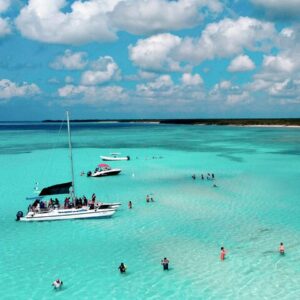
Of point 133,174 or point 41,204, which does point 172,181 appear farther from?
point 41,204

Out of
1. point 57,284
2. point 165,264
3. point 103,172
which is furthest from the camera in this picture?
point 103,172

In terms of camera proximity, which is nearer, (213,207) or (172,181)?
(213,207)

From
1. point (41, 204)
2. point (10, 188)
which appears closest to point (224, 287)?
point (41, 204)

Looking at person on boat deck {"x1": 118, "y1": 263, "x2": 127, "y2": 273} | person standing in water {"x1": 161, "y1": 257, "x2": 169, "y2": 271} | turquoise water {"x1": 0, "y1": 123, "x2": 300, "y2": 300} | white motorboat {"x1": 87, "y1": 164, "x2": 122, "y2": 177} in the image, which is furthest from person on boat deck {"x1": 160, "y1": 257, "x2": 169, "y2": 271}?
white motorboat {"x1": 87, "y1": 164, "x2": 122, "y2": 177}

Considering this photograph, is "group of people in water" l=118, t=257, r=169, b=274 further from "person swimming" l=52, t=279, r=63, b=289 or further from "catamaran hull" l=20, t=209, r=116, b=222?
"catamaran hull" l=20, t=209, r=116, b=222

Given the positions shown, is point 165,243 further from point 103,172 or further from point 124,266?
point 103,172

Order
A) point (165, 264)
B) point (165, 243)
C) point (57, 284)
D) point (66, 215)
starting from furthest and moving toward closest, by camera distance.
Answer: point (66, 215) → point (165, 243) → point (165, 264) → point (57, 284)

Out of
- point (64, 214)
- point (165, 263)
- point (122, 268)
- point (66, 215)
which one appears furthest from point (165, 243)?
point (64, 214)

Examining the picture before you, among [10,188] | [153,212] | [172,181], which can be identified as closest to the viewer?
[153,212]
